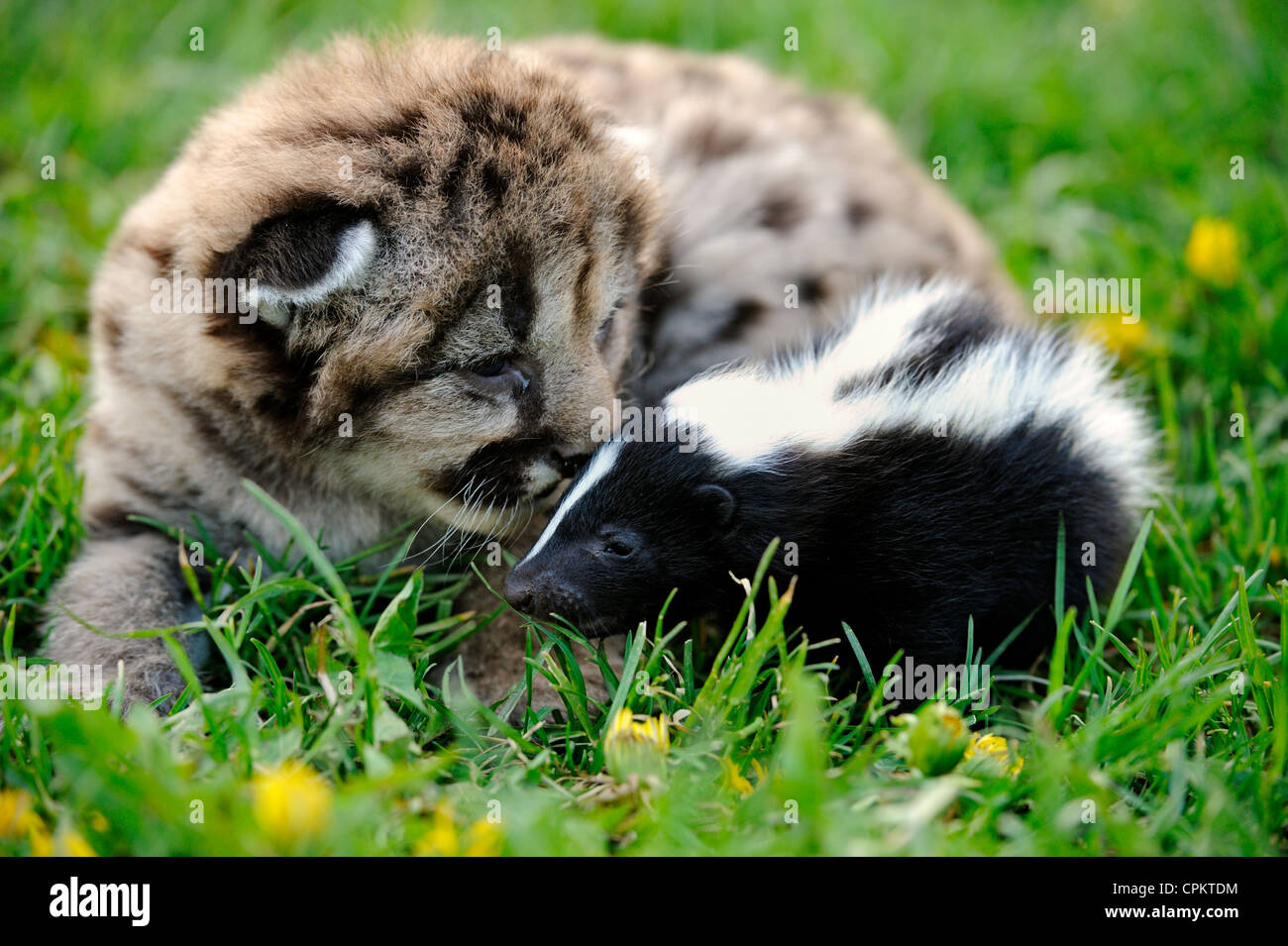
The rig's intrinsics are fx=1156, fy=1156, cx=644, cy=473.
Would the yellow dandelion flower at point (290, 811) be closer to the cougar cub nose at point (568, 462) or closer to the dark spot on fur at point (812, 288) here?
the cougar cub nose at point (568, 462)

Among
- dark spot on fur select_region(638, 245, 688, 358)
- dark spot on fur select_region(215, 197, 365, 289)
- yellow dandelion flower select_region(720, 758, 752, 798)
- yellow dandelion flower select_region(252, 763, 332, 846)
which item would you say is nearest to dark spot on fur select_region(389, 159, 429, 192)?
dark spot on fur select_region(215, 197, 365, 289)

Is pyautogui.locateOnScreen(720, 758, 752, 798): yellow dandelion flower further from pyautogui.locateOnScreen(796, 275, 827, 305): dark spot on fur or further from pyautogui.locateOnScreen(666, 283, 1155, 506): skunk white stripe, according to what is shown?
pyautogui.locateOnScreen(796, 275, 827, 305): dark spot on fur

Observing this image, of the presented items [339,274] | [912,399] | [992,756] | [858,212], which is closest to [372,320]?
[339,274]

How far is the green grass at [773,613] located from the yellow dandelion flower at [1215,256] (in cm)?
7

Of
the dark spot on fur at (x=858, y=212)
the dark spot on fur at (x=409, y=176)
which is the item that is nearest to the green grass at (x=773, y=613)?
the dark spot on fur at (x=409, y=176)

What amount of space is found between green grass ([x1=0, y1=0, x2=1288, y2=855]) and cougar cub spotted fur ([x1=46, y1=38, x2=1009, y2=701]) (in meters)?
0.26

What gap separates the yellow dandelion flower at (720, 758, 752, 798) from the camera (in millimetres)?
2809

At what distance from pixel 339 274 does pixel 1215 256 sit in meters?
3.73

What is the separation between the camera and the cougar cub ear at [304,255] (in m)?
3.05

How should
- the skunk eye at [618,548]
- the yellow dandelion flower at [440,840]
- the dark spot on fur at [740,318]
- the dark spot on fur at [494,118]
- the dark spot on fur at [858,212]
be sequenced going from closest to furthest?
the yellow dandelion flower at [440,840]
the dark spot on fur at [494,118]
the skunk eye at [618,548]
the dark spot on fur at [740,318]
the dark spot on fur at [858,212]

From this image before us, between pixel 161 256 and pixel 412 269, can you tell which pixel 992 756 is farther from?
pixel 161 256

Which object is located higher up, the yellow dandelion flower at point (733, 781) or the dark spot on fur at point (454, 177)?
the dark spot on fur at point (454, 177)

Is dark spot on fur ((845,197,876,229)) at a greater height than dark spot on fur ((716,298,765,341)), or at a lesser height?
greater

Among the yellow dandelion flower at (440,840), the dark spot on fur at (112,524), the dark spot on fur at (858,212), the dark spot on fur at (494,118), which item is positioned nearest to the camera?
the yellow dandelion flower at (440,840)
